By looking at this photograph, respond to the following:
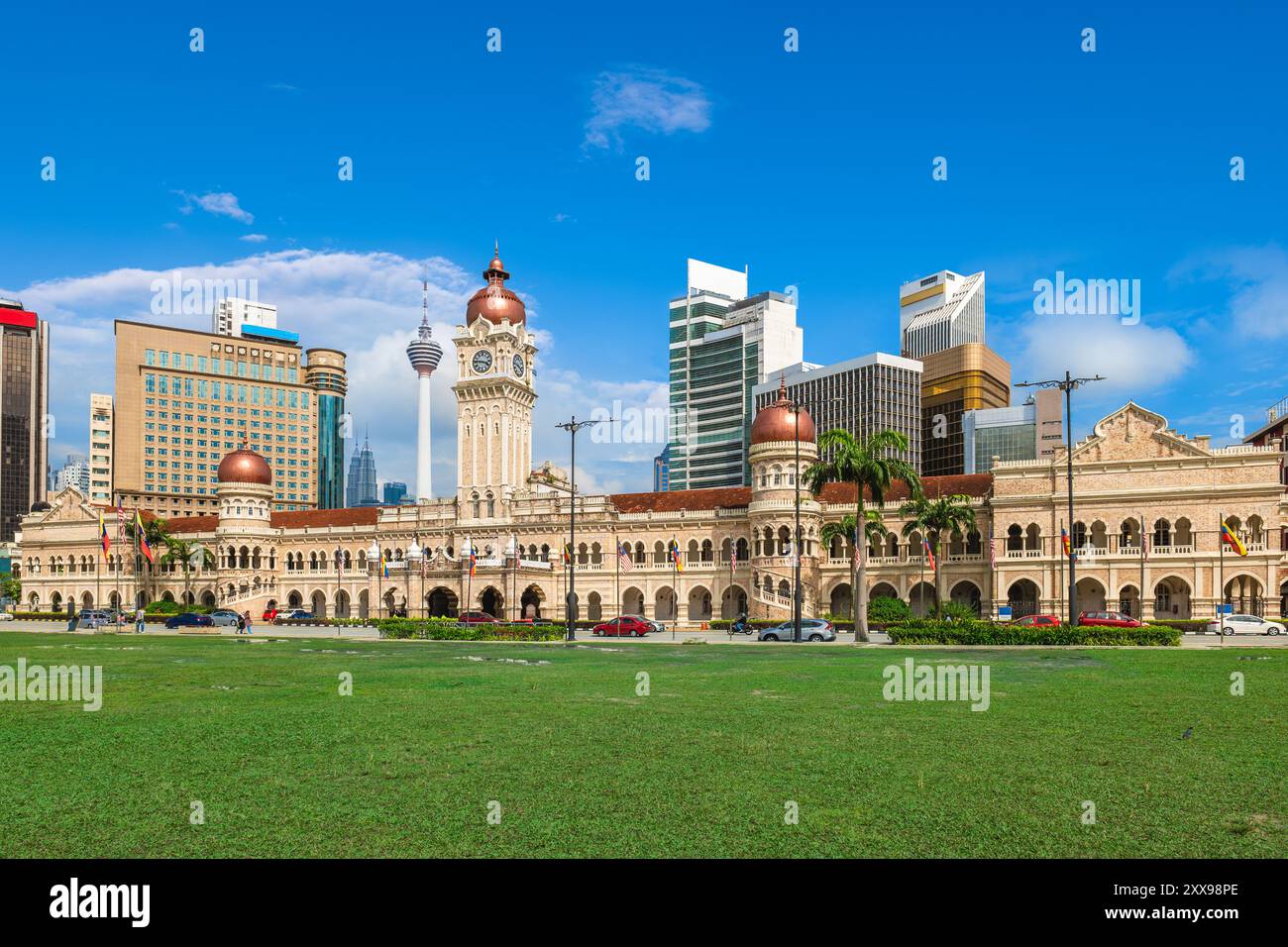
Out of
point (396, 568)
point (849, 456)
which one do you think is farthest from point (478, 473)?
point (849, 456)

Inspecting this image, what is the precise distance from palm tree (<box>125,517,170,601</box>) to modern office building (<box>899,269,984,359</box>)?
138 m

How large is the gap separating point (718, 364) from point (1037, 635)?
145m

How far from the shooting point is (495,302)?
87500mm

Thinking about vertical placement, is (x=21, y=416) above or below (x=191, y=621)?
above

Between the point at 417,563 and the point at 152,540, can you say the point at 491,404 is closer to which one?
the point at 417,563

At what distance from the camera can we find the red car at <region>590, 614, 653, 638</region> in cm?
5394

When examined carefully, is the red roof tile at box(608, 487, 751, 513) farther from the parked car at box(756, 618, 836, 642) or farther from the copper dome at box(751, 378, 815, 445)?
the parked car at box(756, 618, 836, 642)

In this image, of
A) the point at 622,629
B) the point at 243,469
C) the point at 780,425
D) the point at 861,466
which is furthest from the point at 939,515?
the point at 243,469

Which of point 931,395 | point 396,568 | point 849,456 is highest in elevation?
point 931,395

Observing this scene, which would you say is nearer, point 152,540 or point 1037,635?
point 1037,635

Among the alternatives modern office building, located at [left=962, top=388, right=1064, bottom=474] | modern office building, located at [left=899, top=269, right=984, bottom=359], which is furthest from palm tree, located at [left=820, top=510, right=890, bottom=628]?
modern office building, located at [left=899, top=269, right=984, bottom=359]

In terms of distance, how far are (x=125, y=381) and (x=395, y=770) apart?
179 meters

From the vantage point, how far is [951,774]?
11742 mm
